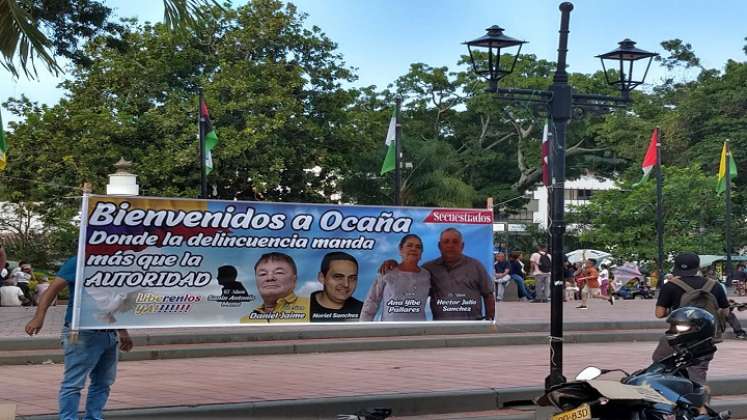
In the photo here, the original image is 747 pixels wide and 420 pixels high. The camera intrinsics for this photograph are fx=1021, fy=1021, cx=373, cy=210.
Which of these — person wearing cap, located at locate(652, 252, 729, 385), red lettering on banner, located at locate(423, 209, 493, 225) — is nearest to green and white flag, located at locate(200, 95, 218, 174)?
red lettering on banner, located at locate(423, 209, 493, 225)

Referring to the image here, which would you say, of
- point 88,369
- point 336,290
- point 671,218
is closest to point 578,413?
point 88,369

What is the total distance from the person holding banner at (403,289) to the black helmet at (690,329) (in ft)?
11.0

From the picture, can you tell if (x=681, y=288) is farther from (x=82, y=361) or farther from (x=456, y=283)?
(x=82, y=361)

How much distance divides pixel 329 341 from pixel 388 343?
0.96 metres

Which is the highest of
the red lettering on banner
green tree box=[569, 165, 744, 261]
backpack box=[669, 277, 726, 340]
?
green tree box=[569, 165, 744, 261]

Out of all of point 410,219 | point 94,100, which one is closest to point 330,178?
point 94,100

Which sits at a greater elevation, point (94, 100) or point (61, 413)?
point (94, 100)

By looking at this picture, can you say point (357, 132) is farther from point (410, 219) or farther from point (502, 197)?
point (410, 219)

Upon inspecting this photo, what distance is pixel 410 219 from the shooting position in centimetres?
1016

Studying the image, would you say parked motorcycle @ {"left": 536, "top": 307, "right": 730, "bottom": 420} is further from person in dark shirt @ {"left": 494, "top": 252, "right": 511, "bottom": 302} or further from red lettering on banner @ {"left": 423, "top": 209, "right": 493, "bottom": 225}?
person in dark shirt @ {"left": 494, "top": 252, "right": 511, "bottom": 302}

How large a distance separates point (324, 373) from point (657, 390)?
6676mm

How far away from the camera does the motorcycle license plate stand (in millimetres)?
6156

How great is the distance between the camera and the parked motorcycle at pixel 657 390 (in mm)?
6250

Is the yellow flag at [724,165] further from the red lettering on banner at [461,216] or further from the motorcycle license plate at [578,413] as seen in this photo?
the motorcycle license plate at [578,413]
